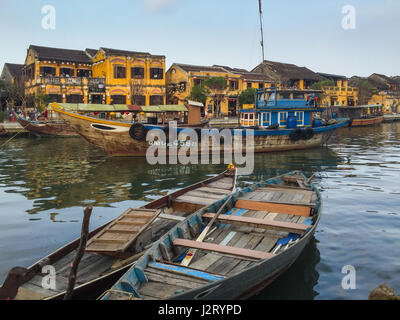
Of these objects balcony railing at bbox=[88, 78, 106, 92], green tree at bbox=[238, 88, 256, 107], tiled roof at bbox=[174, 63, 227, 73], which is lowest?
green tree at bbox=[238, 88, 256, 107]

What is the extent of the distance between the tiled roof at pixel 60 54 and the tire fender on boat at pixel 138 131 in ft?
78.1

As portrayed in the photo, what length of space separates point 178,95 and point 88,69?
10943mm

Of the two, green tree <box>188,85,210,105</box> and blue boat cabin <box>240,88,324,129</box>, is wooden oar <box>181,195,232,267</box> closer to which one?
blue boat cabin <box>240,88,324,129</box>

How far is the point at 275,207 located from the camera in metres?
7.79

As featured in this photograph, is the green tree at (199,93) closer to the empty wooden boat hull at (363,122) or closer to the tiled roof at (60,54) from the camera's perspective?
the tiled roof at (60,54)

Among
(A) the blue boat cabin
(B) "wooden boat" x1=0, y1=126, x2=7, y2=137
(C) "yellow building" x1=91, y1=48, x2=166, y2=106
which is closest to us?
(A) the blue boat cabin

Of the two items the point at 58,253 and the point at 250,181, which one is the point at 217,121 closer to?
the point at 250,181

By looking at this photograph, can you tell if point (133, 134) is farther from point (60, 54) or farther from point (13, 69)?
point (13, 69)

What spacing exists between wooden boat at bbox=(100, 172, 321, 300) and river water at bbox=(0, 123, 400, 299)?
0.68 meters

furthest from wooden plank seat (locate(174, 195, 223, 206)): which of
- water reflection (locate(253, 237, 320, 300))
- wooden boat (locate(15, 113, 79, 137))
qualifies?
wooden boat (locate(15, 113, 79, 137))

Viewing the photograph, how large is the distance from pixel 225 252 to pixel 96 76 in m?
37.2

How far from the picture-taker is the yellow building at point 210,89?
41188 millimetres

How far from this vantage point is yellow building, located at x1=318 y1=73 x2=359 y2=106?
5821 cm
